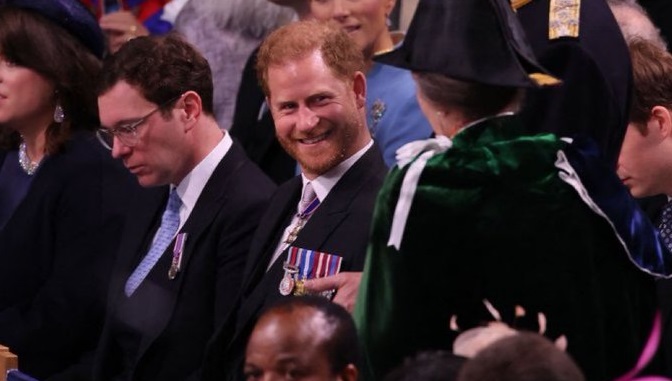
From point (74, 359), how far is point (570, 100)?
213 centimetres

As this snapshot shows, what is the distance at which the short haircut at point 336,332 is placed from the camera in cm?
319

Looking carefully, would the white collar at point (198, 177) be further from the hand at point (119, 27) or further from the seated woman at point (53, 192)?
the hand at point (119, 27)

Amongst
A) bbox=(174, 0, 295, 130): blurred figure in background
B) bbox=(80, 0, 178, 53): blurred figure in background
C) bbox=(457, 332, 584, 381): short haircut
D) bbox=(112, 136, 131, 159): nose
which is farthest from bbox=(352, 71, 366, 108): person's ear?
bbox=(80, 0, 178, 53): blurred figure in background

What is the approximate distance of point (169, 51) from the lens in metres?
4.79

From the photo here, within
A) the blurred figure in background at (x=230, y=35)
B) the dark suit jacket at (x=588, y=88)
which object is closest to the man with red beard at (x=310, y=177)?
the dark suit jacket at (x=588, y=88)

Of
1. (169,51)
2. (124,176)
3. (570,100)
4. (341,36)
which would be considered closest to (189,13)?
(124,176)

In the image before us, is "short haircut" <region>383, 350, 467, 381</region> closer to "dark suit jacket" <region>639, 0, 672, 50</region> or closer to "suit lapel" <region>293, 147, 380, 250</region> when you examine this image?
"suit lapel" <region>293, 147, 380, 250</region>

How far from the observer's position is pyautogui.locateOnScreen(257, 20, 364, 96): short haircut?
432 cm

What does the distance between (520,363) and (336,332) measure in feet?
2.36

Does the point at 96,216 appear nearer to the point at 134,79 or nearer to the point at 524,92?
the point at 134,79

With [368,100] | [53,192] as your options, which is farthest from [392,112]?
[53,192]

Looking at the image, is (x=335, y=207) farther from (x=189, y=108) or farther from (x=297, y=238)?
(x=189, y=108)

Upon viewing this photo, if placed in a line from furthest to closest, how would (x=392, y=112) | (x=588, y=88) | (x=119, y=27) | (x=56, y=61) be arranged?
(x=119, y=27) < (x=56, y=61) < (x=392, y=112) < (x=588, y=88)

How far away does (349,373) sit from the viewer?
3.20 m
